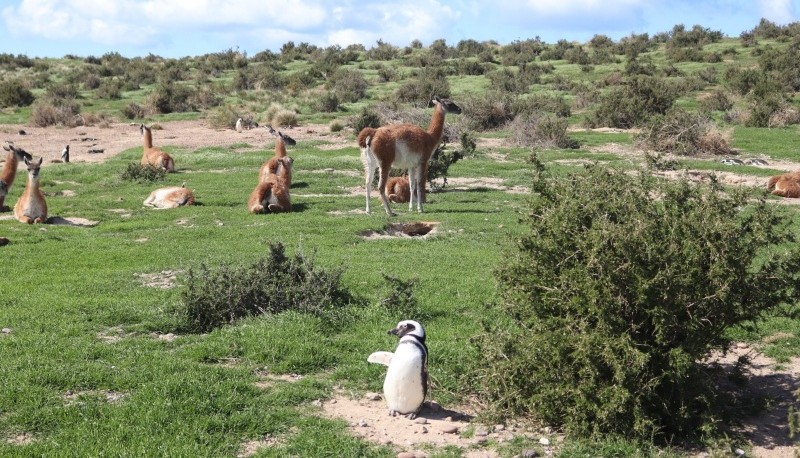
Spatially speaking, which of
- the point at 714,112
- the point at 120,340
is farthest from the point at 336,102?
the point at 120,340

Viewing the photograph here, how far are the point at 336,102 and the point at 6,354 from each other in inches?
1302

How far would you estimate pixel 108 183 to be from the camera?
22.1m

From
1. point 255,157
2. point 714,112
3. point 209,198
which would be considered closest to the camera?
point 209,198

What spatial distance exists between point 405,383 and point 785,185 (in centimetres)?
1558

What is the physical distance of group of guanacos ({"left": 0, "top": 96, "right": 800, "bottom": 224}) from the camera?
16688 millimetres

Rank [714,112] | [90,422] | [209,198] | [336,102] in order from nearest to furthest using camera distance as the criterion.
→ [90,422], [209,198], [714,112], [336,102]

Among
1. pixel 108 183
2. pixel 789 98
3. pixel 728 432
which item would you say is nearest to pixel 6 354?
pixel 728 432

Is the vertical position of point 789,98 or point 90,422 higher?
point 789,98

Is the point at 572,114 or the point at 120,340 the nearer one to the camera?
the point at 120,340

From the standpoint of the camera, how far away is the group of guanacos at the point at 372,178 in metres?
16.7

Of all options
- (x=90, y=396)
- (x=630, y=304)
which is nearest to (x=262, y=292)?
(x=90, y=396)

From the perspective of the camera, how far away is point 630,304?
634 centimetres

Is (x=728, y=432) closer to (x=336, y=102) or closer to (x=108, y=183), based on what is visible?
(x=108, y=183)

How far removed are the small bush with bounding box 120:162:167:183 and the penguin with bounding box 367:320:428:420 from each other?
669 inches
